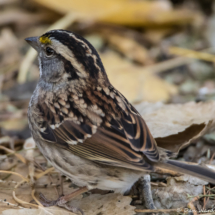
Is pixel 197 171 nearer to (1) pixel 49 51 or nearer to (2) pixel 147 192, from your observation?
(2) pixel 147 192

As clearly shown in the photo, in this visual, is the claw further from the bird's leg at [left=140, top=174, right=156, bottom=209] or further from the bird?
the bird's leg at [left=140, top=174, right=156, bottom=209]

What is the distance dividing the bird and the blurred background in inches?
59.6

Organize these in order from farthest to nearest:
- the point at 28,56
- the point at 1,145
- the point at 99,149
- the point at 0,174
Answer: the point at 28,56 < the point at 1,145 < the point at 0,174 < the point at 99,149

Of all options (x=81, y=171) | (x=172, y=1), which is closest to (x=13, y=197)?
(x=81, y=171)

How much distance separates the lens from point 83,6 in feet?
21.4

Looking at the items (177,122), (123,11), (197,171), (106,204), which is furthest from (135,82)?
(197,171)

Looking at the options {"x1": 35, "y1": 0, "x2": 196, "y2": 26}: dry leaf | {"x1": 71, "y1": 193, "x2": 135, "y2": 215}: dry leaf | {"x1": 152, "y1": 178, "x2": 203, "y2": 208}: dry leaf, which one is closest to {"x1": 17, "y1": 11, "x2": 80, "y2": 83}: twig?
{"x1": 35, "y1": 0, "x2": 196, "y2": 26}: dry leaf

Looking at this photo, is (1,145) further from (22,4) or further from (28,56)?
(22,4)

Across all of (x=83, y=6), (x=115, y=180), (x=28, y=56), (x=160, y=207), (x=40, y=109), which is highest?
(x=83, y=6)

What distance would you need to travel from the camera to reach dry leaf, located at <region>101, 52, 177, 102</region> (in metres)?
Result: 5.24

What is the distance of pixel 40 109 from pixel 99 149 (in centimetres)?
75

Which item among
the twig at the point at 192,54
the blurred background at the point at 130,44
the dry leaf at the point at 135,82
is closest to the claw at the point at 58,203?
the blurred background at the point at 130,44

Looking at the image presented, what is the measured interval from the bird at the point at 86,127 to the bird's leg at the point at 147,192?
0.14 m

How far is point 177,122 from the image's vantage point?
3.89 m
